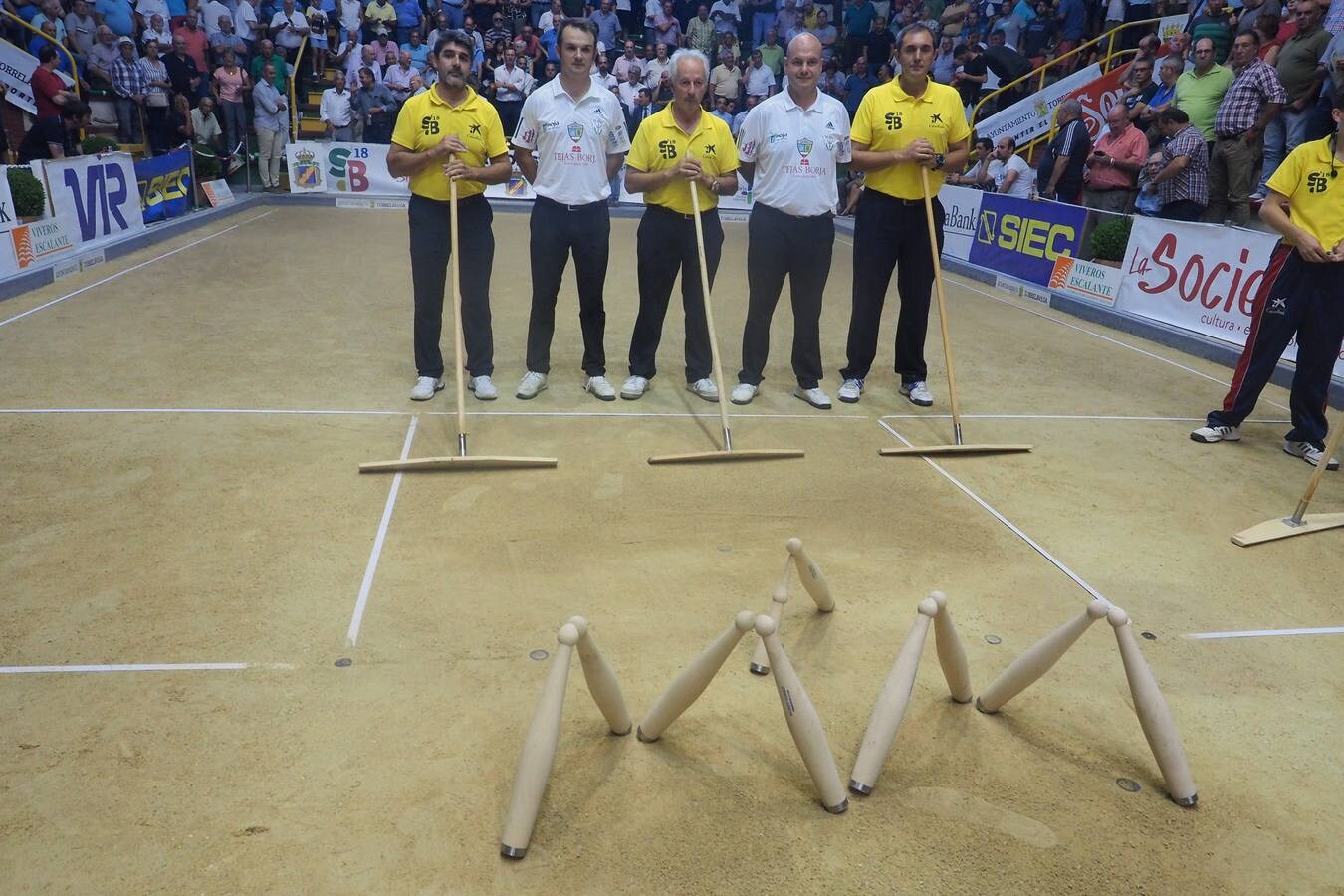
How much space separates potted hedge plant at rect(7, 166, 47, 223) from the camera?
900cm

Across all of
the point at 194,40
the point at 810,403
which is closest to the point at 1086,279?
the point at 810,403

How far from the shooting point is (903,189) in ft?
20.4

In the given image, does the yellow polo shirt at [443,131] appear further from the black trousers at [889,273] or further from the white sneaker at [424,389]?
the black trousers at [889,273]

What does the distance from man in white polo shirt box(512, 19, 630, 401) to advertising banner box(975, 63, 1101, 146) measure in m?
11.8

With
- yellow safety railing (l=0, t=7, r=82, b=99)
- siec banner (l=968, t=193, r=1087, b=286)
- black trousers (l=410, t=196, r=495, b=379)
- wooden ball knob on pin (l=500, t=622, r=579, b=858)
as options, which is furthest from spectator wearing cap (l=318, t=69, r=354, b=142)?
wooden ball knob on pin (l=500, t=622, r=579, b=858)

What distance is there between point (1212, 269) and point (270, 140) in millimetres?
15549

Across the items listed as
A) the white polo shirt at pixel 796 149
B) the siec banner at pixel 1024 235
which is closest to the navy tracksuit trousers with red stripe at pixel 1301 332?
the white polo shirt at pixel 796 149

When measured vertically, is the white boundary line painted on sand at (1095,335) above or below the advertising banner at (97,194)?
below

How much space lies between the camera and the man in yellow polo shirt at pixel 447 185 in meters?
5.70

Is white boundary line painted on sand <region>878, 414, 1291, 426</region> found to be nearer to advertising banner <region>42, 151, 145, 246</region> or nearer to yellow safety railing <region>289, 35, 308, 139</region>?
advertising banner <region>42, 151, 145, 246</region>

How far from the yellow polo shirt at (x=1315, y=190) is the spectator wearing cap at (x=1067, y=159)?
22.6 feet

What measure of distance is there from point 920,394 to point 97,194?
950cm

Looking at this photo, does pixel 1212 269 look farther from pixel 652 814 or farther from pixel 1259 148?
pixel 652 814

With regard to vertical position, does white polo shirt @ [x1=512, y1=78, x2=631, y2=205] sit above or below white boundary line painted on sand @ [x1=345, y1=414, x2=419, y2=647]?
above
